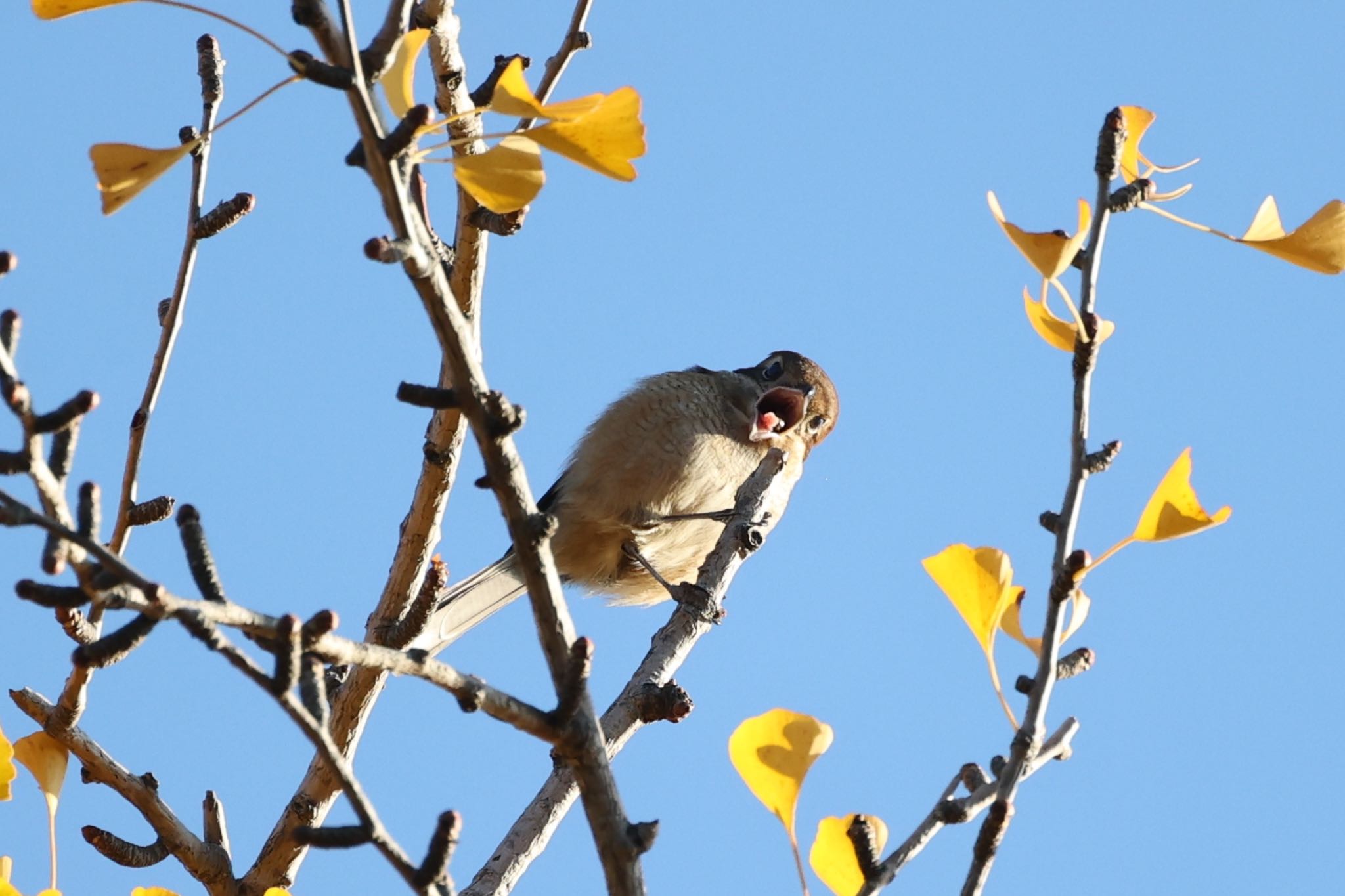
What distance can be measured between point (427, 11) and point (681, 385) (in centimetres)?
253

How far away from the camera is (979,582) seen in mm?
2104

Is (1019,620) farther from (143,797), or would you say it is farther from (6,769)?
(143,797)

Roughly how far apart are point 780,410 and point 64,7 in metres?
4.59

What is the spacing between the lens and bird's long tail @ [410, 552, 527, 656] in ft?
16.9

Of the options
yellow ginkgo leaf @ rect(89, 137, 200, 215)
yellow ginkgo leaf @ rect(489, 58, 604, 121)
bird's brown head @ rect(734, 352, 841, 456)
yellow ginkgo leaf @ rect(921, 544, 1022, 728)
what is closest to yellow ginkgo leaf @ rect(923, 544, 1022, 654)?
yellow ginkgo leaf @ rect(921, 544, 1022, 728)

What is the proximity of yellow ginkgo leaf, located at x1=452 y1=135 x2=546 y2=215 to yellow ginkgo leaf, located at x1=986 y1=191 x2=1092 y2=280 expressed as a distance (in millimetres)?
613

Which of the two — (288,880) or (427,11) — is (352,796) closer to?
(288,880)

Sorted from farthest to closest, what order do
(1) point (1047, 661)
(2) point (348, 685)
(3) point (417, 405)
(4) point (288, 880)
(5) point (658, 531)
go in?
(5) point (658, 531), (2) point (348, 685), (4) point (288, 880), (1) point (1047, 661), (3) point (417, 405)

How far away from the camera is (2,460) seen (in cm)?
162

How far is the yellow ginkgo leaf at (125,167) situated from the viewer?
183 cm

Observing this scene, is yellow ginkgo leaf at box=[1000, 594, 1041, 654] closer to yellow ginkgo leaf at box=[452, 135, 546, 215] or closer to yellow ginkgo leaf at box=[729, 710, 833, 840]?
yellow ginkgo leaf at box=[729, 710, 833, 840]

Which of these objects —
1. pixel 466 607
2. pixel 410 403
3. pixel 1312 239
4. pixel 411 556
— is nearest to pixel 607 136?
pixel 410 403

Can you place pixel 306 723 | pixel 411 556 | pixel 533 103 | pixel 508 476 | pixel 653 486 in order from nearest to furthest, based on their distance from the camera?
pixel 306 723 → pixel 533 103 → pixel 508 476 → pixel 411 556 → pixel 653 486

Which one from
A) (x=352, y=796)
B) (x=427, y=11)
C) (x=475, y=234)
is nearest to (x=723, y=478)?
(x=475, y=234)
